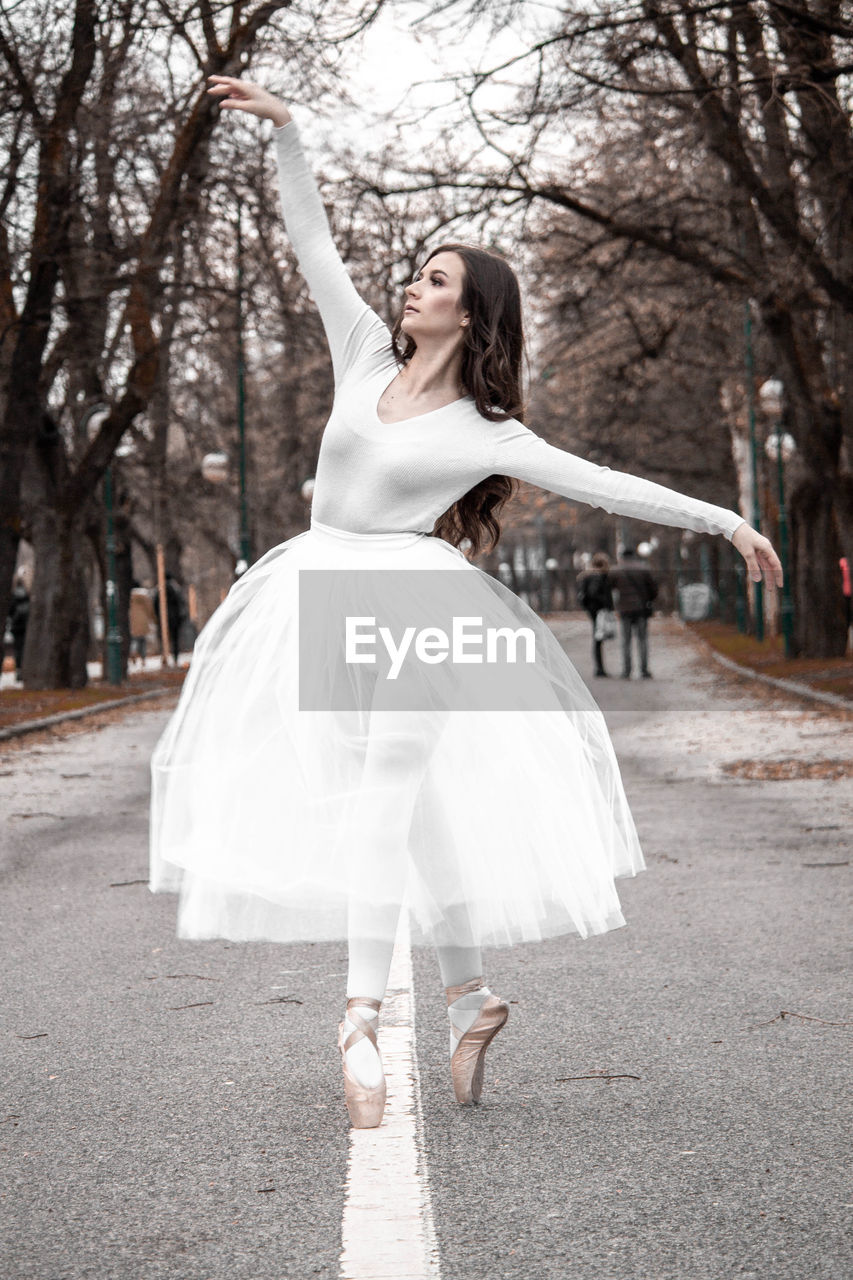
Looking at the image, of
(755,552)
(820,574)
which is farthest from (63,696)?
(755,552)

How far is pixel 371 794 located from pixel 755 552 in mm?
1000

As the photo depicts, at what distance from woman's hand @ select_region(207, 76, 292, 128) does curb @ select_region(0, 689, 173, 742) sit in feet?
42.1

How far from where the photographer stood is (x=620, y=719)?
58.6ft

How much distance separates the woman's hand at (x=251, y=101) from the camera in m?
4.18

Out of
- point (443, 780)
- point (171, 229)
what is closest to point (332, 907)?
point (443, 780)

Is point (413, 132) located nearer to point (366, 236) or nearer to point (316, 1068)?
point (366, 236)

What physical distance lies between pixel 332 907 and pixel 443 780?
39cm

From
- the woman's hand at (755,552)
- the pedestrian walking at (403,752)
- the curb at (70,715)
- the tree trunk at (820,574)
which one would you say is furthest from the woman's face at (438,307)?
the tree trunk at (820,574)

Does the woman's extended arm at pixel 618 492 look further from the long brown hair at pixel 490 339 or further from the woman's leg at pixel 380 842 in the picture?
the woman's leg at pixel 380 842

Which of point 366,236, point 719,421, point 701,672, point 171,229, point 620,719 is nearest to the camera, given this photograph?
point 620,719

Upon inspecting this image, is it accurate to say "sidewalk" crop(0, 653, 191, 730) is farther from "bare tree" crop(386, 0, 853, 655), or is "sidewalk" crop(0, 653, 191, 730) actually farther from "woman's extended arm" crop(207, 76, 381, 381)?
"woman's extended arm" crop(207, 76, 381, 381)

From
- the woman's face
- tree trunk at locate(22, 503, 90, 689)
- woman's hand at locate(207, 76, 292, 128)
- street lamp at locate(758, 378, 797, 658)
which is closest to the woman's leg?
the woman's face

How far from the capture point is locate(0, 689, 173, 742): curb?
16891 millimetres

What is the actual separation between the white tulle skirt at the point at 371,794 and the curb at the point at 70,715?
42.5ft
